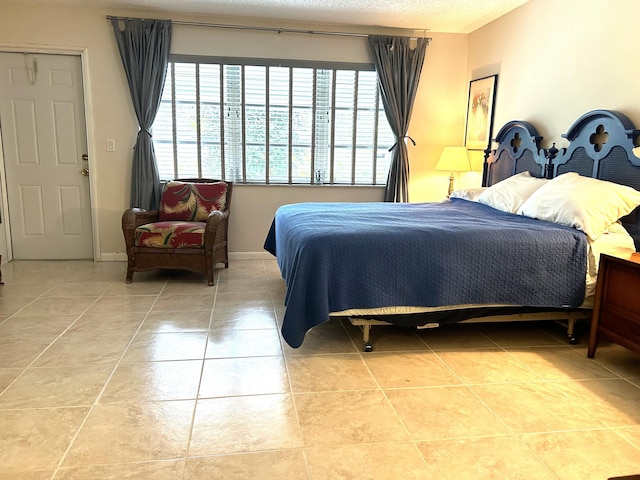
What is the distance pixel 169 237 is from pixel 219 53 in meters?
2.03

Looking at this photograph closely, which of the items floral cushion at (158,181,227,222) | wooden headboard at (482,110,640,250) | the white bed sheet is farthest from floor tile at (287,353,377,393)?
floral cushion at (158,181,227,222)

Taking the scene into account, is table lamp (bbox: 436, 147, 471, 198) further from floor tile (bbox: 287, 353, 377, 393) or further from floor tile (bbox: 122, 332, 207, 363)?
floor tile (bbox: 122, 332, 207, 363)

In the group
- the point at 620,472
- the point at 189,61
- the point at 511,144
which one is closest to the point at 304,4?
the point at 189,61

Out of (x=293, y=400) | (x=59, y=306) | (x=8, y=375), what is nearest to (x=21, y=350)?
(x=8, y=375)

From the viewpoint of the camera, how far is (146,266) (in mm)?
4004

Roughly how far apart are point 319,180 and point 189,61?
1806mm

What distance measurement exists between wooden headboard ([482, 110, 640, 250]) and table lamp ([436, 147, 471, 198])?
0.47 metres

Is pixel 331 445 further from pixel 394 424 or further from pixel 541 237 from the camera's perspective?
pixel 541 237

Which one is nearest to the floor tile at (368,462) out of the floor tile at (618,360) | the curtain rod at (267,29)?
the floor tile at (618,360)

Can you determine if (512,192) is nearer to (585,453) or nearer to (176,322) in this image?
(585,453)

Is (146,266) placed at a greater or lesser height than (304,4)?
lesser

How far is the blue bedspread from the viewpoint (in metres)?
2.51

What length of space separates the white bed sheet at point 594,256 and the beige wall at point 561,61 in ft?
2.41

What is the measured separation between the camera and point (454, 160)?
4.80m
